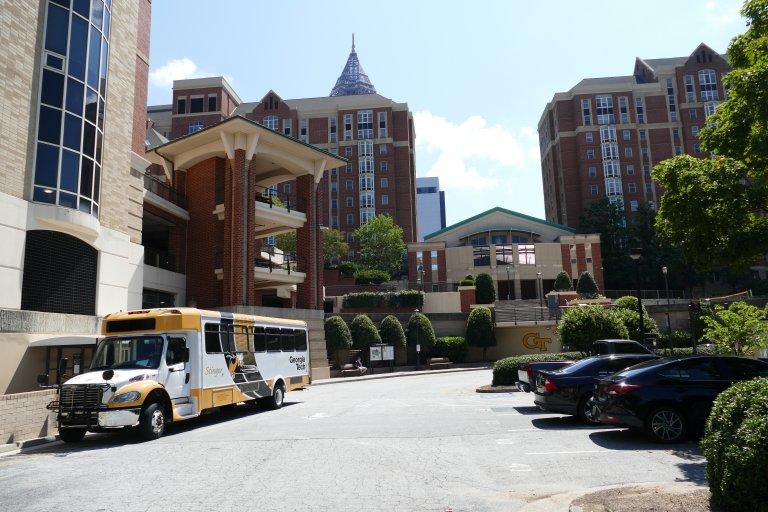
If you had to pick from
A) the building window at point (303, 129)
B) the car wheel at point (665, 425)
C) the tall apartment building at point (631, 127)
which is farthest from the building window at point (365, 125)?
the car wheel at point (665, 425)

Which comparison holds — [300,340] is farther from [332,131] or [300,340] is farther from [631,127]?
[631,127]

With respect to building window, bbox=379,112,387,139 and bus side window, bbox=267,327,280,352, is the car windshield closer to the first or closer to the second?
bus side window, bbox=267,327,280,352

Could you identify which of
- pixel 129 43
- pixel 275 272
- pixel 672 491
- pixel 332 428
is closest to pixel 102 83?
pixel 129 43

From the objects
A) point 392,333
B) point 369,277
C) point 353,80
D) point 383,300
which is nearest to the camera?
point 392,333

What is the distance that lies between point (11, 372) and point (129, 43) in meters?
15.4

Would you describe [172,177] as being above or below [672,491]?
above

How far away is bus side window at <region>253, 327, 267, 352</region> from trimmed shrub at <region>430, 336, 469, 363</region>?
2683 centimetres

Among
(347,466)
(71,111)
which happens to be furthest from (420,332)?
(347,466)

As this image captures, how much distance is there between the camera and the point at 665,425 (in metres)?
9.68

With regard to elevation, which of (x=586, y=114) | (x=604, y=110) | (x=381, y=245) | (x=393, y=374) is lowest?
(x=393, y=374)

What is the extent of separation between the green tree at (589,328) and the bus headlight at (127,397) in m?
17.1

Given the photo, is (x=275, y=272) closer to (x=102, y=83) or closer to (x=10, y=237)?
(x=102, y=83)

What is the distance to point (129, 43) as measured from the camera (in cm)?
2494

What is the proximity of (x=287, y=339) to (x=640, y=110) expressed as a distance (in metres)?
81.2
